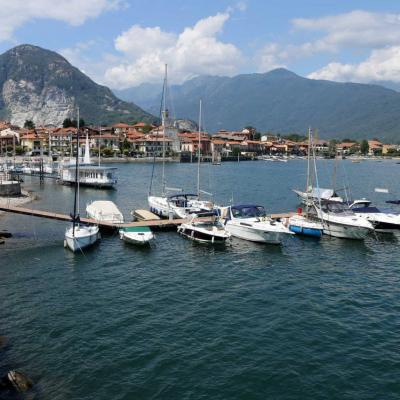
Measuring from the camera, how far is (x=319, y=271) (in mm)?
32125

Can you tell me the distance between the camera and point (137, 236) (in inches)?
1474

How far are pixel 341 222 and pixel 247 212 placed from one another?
870cm

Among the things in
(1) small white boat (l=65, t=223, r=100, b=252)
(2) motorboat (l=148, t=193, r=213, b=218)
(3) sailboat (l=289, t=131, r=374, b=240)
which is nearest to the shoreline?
(2) motorboat (l=148, t=193, r=213, b=218)

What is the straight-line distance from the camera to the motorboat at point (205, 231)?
38938 millimetres

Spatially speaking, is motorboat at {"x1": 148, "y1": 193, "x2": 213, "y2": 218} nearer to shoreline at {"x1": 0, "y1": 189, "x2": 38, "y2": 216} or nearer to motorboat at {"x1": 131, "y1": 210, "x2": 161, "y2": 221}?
motorboat at {"x1": 131, "y1": 210, "x2": 161, "y2": 221}

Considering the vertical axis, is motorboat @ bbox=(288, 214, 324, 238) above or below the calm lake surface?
above

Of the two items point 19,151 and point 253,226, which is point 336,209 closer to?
point 253,226

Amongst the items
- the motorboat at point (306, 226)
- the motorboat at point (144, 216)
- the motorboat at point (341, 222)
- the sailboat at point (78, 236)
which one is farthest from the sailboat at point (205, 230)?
the motorboat at point (341, 222)

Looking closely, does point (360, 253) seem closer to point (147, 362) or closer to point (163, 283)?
point (163, 283)

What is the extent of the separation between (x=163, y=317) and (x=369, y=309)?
1148 centimetres

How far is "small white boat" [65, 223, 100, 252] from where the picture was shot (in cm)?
3528

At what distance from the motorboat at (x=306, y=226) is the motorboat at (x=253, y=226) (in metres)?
1.50

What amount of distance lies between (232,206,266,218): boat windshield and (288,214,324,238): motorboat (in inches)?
137

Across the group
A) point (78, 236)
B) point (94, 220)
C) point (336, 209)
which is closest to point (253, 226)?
point (336, 209)
